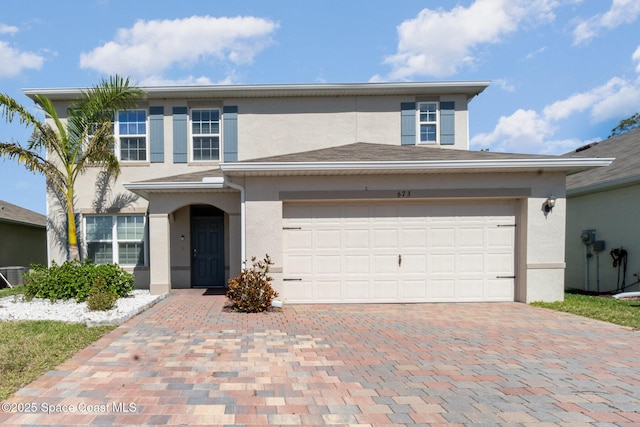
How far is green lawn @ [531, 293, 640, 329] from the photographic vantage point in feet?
22.0

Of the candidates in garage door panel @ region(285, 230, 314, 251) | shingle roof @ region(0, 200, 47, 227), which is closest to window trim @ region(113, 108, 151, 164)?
garage door panel @ region(285, 230, 314, 251)

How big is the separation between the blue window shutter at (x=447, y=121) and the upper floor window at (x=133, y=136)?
9406mm

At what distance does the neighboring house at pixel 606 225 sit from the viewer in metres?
9.49

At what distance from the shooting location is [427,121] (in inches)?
456

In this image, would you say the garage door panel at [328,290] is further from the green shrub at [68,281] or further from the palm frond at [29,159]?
the palm frond at [29,159]

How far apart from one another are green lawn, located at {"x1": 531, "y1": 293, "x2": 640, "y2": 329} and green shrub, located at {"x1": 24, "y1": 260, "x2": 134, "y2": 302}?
975 centimetres

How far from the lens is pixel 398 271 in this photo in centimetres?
833

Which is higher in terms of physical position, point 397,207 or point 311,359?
point 397,207

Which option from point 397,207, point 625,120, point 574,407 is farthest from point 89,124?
point 625,120

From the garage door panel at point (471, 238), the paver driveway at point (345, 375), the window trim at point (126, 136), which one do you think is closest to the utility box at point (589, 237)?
the garage door panel at point (471, 238)

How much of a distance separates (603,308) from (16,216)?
20.9 m

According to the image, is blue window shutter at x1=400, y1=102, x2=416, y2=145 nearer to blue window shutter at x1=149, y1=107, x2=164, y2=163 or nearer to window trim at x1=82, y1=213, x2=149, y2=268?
blue window shutter at x1=149, y1=107, x2=164, y2=163

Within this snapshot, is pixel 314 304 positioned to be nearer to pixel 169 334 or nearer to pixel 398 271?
pixel 398 271

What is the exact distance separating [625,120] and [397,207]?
1183 inches
